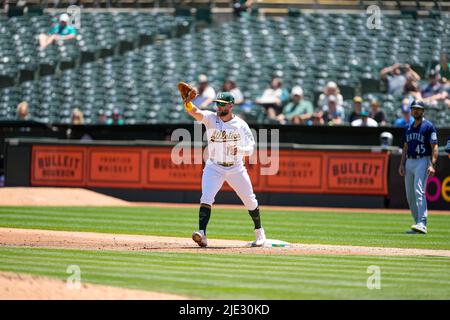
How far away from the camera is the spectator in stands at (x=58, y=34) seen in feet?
99.1

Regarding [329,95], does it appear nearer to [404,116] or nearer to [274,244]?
[404,116]

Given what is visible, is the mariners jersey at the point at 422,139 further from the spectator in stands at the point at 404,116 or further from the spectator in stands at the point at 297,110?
the spectator in stands at the point at 297,110

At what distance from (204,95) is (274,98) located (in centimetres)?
179

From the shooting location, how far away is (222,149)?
13484 mm

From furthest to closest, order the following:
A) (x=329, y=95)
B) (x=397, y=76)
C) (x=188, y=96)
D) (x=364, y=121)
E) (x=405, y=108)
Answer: (x=397, y=76) < (x=329, y=95) < (x=405, y=108) < (x=364, y=121) < (x=188, y=96)

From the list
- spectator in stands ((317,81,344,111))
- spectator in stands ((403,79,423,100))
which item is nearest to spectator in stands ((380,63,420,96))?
spectator in stands ((403,79,423,100))

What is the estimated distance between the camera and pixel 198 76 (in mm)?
27672

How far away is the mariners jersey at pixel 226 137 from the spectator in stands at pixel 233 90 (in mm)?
11800

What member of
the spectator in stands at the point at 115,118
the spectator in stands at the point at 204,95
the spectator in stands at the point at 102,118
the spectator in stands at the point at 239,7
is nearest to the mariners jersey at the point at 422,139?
the spectator in stands at the point at 204,95

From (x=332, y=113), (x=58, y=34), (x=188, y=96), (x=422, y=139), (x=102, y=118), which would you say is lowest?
(x=102, y=118)

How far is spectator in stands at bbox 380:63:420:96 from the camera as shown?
2575cm

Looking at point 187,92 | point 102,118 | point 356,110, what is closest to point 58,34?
point 102,118

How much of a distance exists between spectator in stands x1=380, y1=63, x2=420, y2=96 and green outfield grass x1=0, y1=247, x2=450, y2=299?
13544 mm

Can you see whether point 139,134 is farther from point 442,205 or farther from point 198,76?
point 442,205
